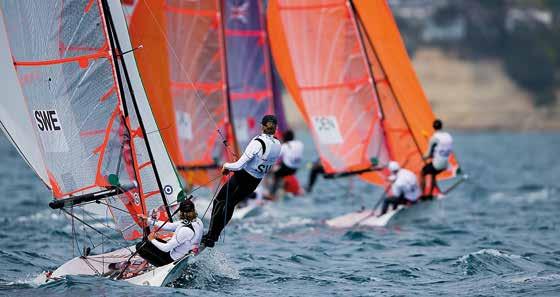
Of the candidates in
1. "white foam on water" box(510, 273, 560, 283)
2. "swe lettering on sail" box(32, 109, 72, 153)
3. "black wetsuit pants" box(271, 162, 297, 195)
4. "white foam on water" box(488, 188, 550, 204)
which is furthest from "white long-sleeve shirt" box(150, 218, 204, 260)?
"white foam on water" box(488, 188, 550, 204)

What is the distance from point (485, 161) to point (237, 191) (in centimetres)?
2739

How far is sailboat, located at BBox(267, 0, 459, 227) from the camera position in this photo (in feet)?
56.4

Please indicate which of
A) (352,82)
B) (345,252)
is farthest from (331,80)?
(345,252)

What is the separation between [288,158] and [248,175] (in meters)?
7.96

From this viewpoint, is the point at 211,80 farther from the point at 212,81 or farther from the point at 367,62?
the point at 367,62

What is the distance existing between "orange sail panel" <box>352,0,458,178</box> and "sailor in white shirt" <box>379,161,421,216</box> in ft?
3.11

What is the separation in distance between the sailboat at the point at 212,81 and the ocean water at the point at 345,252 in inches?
57.0

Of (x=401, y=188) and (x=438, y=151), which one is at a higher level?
(x=438, y=151)

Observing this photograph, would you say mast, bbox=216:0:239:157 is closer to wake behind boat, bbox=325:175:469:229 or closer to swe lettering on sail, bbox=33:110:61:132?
wake behind boat, bbox=325:175:469:229

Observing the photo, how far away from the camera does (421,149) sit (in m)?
17.2

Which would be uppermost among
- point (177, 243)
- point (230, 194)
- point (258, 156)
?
point (258, 156)

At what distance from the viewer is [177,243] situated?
10.3 metres

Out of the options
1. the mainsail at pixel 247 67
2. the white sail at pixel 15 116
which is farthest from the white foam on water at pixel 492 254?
the mainsail at pixel 247 67

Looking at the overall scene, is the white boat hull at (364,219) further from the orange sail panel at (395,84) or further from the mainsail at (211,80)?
the mainsail at (211,80)
